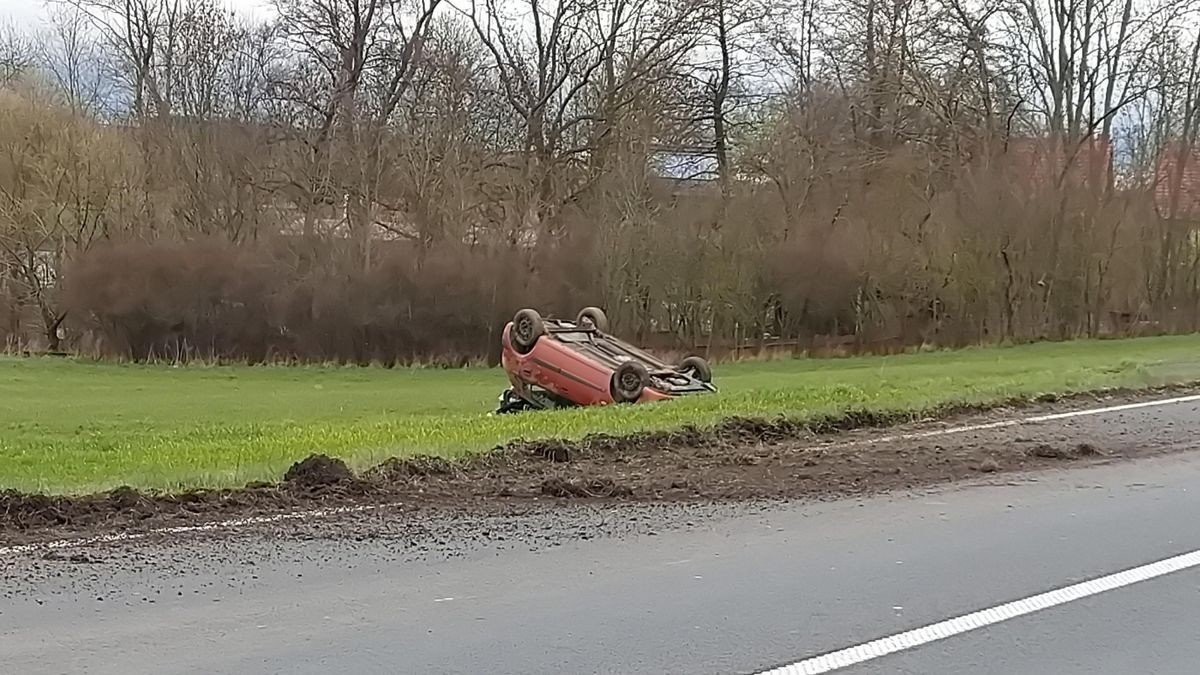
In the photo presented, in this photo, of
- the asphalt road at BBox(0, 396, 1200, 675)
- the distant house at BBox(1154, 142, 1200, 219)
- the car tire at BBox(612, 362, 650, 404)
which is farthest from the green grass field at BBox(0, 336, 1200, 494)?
the distant house at BBox(1154, 142, 1200, 219)

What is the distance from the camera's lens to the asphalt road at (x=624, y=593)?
545 centimetres

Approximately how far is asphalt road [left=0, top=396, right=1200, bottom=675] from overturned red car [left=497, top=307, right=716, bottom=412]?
9.50m

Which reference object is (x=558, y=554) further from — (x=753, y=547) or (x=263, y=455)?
(x=263, y=455)

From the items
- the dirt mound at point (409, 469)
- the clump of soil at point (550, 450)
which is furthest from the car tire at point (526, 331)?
the dirt mound at point (409, 469)

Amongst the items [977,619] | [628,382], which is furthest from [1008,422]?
[977,619]

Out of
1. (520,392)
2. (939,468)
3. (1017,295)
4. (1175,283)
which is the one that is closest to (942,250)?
(1017,295)

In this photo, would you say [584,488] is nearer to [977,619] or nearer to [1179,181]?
[977,619]

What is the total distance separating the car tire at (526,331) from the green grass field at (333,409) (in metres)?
1.33

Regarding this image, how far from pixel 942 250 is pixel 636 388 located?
22462 mm

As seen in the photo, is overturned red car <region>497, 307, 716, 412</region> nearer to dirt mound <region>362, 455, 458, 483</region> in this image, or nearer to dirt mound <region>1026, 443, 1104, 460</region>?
dirt mound <region>1026, 443, 1104, 460</region>

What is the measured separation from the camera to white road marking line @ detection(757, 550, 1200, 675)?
17.6 ft

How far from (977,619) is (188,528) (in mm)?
4507

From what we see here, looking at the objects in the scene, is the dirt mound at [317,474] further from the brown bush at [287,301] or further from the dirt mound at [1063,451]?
the brown bush at [287,301]

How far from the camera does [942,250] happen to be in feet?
125
